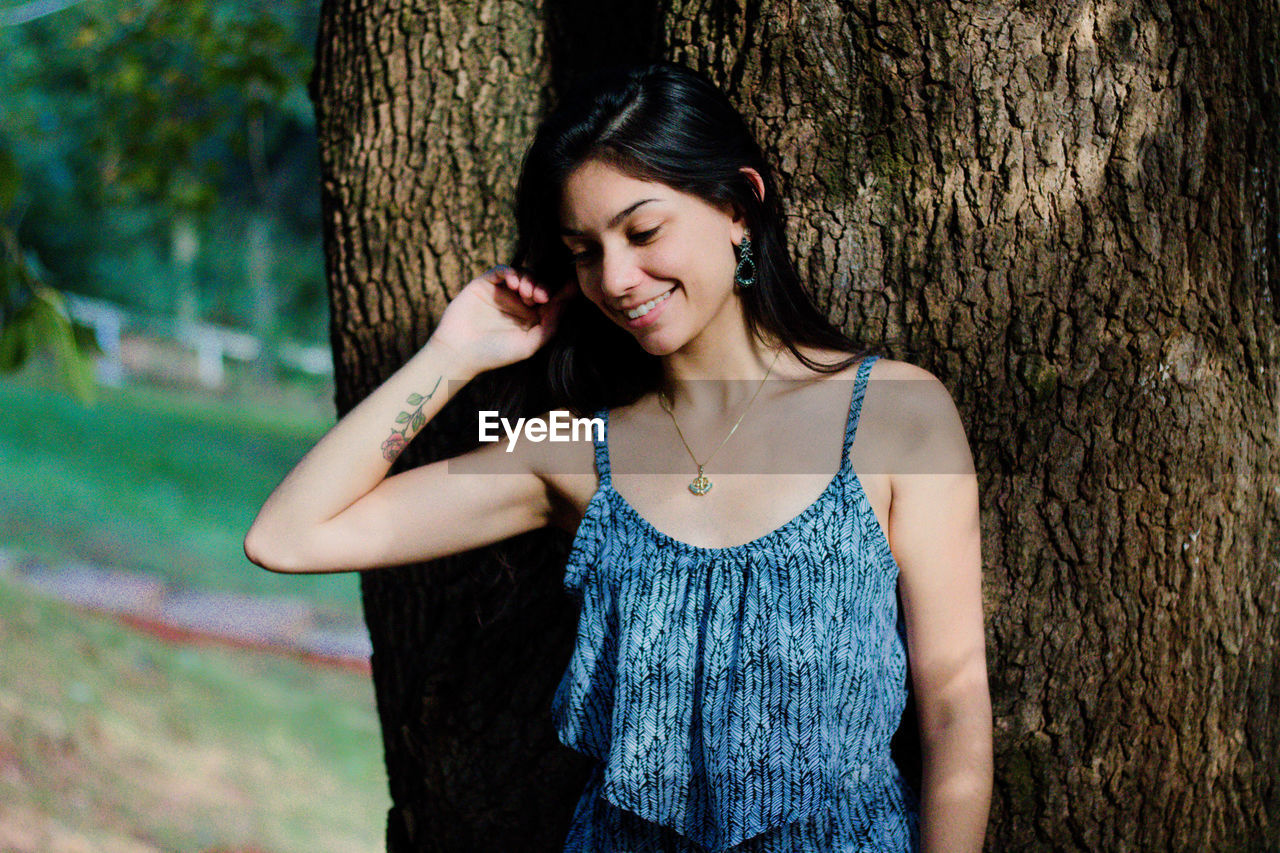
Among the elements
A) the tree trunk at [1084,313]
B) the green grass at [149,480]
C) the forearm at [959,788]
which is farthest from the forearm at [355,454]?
the green grass at [149,480]

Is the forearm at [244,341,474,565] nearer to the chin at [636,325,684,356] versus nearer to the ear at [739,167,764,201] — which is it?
the chin at [636,325,684,356]

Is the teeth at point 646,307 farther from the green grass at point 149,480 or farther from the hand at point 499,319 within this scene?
the green grass at point 149,480

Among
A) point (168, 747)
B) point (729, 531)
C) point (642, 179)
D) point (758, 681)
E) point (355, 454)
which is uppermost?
point (642, 179)

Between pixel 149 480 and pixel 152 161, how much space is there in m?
7.50

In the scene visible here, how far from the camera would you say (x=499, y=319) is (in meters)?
2.20

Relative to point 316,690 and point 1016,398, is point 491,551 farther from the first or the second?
point 316,690

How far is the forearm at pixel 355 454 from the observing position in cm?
205

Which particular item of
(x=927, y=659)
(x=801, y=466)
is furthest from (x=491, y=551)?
(x=927, y=659)

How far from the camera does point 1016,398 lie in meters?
2.00

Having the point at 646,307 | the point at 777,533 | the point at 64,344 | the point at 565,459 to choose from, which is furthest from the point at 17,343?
the point at 777,533

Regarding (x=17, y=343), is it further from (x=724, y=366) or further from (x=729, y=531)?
(x=729, y=531)

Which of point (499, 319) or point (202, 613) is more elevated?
point (499, 319)

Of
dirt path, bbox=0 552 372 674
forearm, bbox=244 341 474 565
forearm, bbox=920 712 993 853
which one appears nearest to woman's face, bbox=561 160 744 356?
forearm, bbox=244 341 474 565

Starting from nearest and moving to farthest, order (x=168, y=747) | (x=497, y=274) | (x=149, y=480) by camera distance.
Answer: (x=497, y=274) < (x=168, y=747) < (x=149, y=480)
